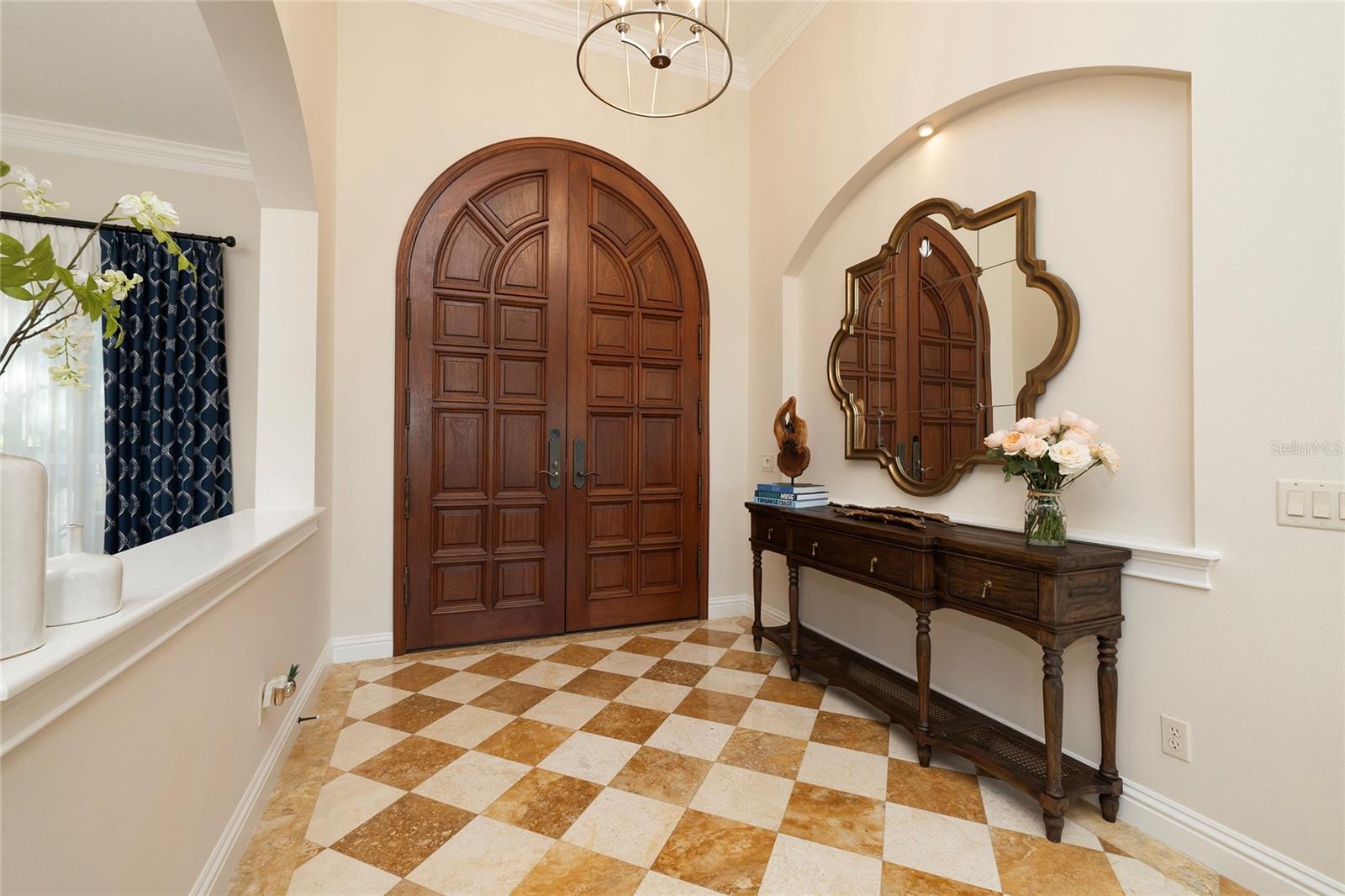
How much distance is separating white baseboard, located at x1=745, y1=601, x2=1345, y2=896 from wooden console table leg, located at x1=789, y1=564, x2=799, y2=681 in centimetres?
139

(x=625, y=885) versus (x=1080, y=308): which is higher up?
(x=1080, y=308)

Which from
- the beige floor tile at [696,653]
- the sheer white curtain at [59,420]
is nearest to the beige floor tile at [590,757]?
the beige floor tile at [696,653]

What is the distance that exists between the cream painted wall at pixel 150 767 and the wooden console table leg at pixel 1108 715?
2.48 meters

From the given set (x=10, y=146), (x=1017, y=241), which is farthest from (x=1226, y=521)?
(x=10, y=146)

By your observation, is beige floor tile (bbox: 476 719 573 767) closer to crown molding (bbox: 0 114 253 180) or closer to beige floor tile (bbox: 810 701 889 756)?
beige floor tile (bbox: 810 701 889 756)

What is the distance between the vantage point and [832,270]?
3588 millimetres

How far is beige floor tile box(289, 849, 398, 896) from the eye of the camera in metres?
1.64

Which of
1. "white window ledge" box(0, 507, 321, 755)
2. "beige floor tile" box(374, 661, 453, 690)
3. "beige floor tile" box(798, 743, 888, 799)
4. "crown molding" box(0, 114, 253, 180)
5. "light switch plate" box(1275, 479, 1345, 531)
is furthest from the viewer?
"crown molding" box(0, 114, 253, 180)

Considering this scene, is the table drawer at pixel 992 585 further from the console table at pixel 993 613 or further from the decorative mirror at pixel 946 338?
the decorative mirror at pixel 946 338

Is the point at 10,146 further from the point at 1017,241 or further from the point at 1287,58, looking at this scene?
the point at 1287,58

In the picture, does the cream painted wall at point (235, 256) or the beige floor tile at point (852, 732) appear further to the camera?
the cream painted wall at point (235, 256)

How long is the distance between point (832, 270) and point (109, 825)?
356 cm

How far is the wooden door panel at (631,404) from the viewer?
387 centimetres

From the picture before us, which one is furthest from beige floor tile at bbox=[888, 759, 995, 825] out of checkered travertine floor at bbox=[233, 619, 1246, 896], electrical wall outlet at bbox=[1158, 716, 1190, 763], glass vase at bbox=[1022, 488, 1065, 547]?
glass vase at bbox=[1022, 488, 1065, 547]
